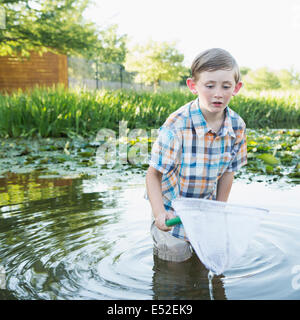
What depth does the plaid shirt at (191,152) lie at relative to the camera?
2.07 metres

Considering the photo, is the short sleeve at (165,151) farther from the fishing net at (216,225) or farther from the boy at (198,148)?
the fishing net at (216,225)

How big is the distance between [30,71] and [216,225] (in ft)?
57.8

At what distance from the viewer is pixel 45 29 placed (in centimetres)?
1315

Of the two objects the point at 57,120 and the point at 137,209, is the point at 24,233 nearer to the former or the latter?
the point at 137,209

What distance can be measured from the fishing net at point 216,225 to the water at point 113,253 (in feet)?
0.82

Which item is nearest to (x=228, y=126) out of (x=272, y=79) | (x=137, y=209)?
(x=137, y=209)

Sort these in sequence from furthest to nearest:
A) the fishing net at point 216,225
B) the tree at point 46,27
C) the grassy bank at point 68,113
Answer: the tree at point 46,27
the grassy bank at point 68,113
the fishing net at point 216,225

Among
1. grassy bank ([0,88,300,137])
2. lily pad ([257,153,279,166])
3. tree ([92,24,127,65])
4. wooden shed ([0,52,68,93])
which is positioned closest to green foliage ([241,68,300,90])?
tree ([92,24,127,65])

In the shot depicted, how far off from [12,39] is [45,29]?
3.99ft

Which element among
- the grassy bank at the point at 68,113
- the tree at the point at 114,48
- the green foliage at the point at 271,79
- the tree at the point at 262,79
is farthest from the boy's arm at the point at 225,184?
the tree at the point at 262,79

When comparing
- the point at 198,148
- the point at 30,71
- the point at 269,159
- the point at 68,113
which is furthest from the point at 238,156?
the point at 30,71

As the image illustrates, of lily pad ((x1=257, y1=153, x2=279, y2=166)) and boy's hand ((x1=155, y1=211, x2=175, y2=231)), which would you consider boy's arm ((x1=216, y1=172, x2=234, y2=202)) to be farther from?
lily pad ((x1=257, y1=153, x2=279, y2=166))

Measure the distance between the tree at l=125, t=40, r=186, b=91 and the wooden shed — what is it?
60.9 feet

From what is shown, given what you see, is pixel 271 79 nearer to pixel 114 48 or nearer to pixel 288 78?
pixel 288 78
